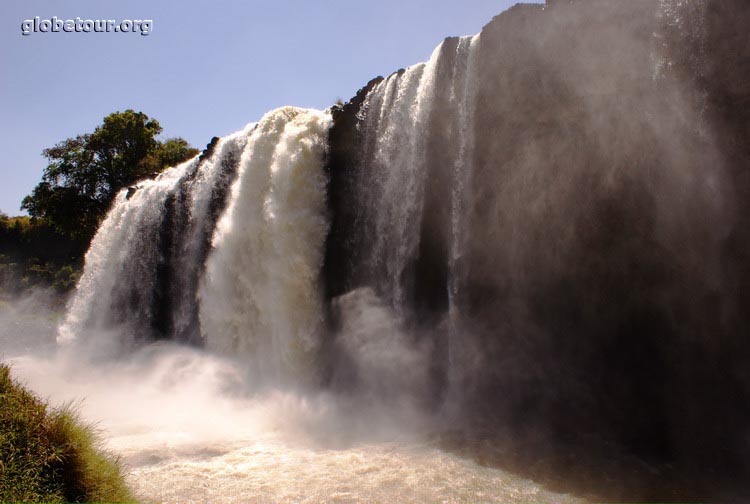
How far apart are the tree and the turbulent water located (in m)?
18.8

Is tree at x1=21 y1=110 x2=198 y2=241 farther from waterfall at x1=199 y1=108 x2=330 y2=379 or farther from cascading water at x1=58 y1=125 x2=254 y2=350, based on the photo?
waterfall at x1=199 y1=108 x2=330 y2=379

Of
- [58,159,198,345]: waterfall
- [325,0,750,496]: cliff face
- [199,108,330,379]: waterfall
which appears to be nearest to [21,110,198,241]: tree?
[58,159,198,345]: waterfall

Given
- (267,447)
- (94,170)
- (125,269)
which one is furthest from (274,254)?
(94,170)

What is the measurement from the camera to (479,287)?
8.20 metres

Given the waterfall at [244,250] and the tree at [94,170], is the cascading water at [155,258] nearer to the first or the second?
the waterfall at [244,250]

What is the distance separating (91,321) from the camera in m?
17.4

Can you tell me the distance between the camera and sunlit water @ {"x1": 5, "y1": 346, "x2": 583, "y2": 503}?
5359mm

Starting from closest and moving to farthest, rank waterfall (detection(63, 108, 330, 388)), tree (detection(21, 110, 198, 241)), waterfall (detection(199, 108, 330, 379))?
waterfall (detection(199, 108, 330, 379)) < waterfall (detection(63, 108, 330, 388)) < tree (detection(21, 110, 198, 241))

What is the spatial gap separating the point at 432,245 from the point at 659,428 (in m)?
4.45

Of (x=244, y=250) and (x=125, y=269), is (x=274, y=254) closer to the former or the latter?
(x=244, y=250)

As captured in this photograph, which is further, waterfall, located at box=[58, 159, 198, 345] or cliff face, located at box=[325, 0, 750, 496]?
waterfall, located at box=[58, 159, 198, 345]

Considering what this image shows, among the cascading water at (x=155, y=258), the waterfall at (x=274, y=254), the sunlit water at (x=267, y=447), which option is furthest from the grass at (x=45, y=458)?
the cascading water at (x=155, y=258)

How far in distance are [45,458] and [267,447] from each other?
3714 mm

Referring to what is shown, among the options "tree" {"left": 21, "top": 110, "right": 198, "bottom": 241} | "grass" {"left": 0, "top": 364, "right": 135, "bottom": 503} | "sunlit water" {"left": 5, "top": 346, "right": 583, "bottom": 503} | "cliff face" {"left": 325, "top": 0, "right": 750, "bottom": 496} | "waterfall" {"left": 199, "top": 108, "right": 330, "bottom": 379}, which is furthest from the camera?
"tree" {"left": 21, "top": 110, "right": 198, "bottom": 241}
